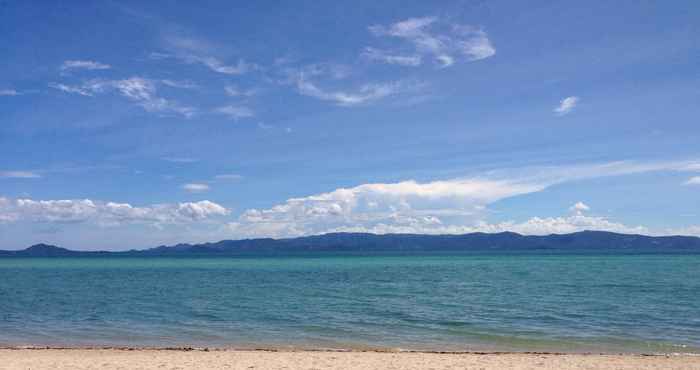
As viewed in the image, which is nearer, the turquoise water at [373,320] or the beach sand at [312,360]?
the beach sand at [312,360]

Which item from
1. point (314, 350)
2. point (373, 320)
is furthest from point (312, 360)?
point (373, 320)

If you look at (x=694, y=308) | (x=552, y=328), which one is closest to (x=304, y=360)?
(x=552, y=328)

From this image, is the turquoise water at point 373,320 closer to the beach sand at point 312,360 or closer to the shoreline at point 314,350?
the shoreline at point 314,350

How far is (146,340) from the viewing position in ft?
71.5

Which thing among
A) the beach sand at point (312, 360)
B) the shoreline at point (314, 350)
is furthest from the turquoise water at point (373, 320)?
the beach sand at point (312, 360)

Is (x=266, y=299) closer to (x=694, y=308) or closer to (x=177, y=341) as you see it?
(x=177, y=341)

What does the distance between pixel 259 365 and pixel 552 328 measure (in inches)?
556

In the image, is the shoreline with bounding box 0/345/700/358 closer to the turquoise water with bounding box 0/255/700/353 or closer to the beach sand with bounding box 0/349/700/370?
the beach sand with bounding box 0/349/700/370

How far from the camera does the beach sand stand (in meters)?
15.4

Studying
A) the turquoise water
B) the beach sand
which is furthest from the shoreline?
the turquoise water

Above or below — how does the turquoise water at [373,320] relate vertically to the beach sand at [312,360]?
below

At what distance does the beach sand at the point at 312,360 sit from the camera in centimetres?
1540

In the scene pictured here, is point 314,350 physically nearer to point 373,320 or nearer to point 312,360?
point 312,360

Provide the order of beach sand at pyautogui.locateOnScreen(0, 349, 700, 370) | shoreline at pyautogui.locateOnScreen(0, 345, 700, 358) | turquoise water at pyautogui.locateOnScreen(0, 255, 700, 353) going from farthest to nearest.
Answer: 1. turquoise water at pyautogui.locateOnScreen(0, 255, 700, 353)
2. shoreline at pyautogui.locateOnScreen(0, 345, 700, 358)
3. beach sand at pyautogui.locateOnScreen(0, 349, 700, 370)
